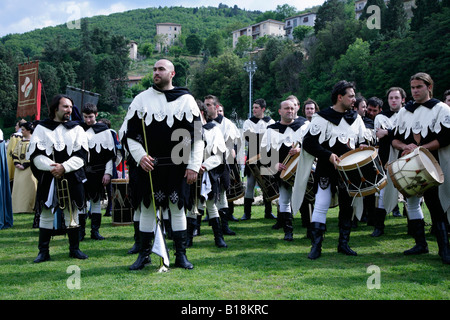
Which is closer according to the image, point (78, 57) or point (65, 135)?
point (65, 135)

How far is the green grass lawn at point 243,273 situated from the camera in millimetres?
4023

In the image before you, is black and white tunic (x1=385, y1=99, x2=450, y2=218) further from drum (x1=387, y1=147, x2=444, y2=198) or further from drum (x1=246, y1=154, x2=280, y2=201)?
drum (x1=246, y1=154, x2=280, y2=201)

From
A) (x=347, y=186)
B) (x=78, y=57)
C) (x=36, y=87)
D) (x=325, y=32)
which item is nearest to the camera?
(x=347, y=186)

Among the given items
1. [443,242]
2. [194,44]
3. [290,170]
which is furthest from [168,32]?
[443,242]

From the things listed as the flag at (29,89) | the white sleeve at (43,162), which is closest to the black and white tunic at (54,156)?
the white sleeve at (43,162)

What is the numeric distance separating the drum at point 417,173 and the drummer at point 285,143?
1.97 metres

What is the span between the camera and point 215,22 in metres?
189

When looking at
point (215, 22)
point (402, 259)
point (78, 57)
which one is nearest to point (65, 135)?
point (402, 259)

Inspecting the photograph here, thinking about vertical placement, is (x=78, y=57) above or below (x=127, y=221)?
above

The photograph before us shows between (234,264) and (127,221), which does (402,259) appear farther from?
(127,221)

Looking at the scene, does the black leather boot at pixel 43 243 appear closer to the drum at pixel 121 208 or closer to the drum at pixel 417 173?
the drum at pixel 121 208

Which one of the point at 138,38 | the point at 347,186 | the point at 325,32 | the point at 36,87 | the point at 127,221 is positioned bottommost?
the point at 127,221

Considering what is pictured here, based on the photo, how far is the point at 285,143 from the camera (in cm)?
705

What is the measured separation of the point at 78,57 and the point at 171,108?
9906 cm
